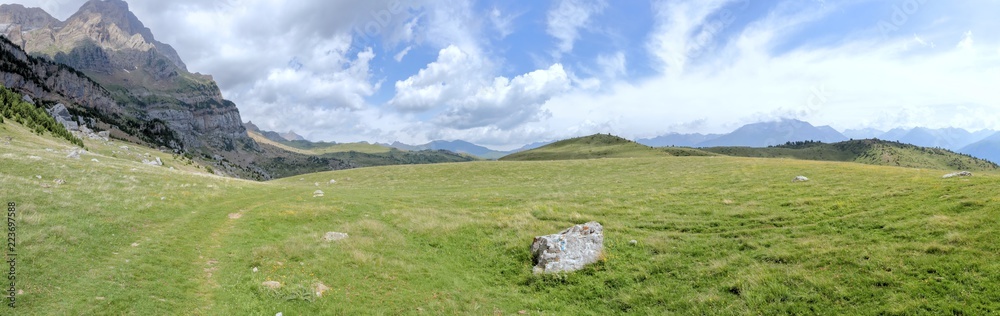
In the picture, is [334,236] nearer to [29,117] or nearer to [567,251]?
[567,251]

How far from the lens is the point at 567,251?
21281 mm

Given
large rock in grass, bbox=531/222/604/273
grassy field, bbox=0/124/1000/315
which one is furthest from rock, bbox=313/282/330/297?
large rock in grass, bbox=531/222/604/273

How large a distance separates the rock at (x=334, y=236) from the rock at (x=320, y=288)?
807 cm

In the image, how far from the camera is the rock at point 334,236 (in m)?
26.8

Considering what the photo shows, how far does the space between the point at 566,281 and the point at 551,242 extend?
263 centimetres

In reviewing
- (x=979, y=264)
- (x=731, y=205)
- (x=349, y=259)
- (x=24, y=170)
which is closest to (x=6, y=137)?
(x=24, y=170)

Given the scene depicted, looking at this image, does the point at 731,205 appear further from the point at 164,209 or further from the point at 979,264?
the point at 164,209

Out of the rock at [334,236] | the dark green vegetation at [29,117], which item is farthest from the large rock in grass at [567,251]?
the dark green vegetation at [29,117]

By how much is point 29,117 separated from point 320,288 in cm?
11308

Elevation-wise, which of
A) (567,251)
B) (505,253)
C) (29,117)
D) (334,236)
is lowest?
(505,253)

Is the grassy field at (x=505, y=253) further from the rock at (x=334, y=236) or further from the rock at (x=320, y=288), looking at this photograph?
the rock at (x=334, y=236)

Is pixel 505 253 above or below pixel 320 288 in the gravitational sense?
above

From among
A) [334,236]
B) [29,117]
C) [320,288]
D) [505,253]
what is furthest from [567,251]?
[29,117]

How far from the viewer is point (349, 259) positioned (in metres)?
22.5
